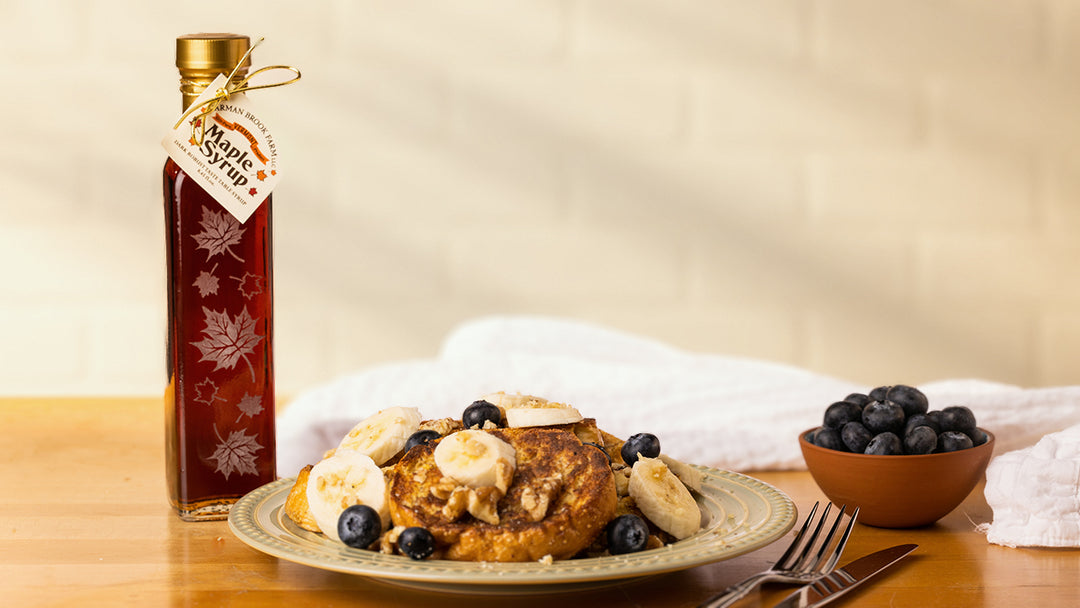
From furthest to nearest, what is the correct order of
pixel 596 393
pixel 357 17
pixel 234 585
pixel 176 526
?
1. pixel 357 17
2. pixel 596 393
3. pixel 176 526
4. pixel 234 585

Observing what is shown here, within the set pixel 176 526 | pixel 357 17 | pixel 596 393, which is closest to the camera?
pixel 176 526

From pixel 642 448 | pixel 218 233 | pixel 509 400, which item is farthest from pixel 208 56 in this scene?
pixel 642 448

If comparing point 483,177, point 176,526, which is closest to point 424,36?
point 483,177

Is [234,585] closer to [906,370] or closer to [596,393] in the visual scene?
[596,393]

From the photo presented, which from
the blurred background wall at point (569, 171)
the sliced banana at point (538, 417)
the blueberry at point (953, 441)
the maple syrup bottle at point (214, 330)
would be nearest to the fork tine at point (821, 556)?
the blueberry at point (953, 441)

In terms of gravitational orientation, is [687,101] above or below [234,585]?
above

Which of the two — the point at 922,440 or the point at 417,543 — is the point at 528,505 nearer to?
the point at 417,543
